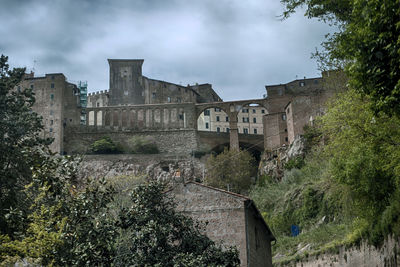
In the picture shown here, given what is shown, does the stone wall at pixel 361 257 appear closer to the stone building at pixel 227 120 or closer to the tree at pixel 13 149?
the tree at pixel 13 149

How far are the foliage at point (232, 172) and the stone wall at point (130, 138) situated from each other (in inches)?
330

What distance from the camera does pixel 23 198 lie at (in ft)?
66.3

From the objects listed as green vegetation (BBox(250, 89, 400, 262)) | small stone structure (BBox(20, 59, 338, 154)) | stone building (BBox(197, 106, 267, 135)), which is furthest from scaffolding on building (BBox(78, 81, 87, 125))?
green vegetation (BBox(250, 89, 400, 262))

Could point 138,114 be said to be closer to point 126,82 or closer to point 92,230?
point 126,82

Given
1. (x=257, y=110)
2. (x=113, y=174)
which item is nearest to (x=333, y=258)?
(x=113, y=174)

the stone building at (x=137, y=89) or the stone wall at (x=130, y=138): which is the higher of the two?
the stone building at (x=137, y=89)

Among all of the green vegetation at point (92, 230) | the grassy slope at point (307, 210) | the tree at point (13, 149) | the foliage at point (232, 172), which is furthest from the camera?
the foliage at point (232, 172)

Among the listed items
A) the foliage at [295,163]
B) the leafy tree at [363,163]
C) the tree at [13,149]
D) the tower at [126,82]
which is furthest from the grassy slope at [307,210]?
the tower at [126,82]

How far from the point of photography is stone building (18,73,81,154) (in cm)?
6469

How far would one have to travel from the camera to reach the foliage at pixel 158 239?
50.5ft

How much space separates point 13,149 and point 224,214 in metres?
8.77

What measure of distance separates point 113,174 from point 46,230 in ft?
138

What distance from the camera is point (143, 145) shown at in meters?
61.5

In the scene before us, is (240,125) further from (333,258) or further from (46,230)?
(46,230)
